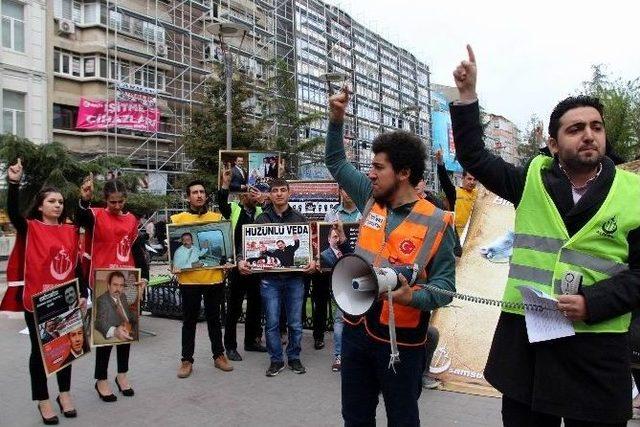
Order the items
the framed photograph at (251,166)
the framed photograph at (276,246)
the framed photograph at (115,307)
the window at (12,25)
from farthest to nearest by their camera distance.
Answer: the window at (12,25)
the framed photograph at (251,166)
the framed photograph at (276,246)
the framed photograph at (115,307)

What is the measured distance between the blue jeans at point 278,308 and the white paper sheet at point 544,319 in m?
3.88

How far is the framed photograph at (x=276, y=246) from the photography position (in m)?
5.98

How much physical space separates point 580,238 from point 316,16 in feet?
145

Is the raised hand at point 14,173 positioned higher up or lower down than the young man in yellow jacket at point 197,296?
higher up

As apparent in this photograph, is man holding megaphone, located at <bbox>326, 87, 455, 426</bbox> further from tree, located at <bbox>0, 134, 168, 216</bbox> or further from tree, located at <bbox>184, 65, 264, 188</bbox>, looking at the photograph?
tree, located at <bbox>184, 65, 264, 188</bbox>

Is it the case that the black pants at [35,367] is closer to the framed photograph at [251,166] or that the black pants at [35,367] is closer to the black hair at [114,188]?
the black hair at [114,188]

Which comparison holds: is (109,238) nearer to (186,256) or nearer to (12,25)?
(186,256)

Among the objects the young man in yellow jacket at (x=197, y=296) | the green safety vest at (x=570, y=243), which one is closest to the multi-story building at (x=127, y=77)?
the young man in yellow jacket at (x=197, y=296)

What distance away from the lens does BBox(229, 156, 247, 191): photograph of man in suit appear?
7066mm

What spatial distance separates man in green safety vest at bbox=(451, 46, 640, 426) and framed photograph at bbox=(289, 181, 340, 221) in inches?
197

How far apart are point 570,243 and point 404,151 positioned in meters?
1.03

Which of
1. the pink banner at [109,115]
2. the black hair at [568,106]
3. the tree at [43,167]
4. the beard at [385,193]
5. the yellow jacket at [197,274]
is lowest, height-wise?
the yellow jacket at [197,274]

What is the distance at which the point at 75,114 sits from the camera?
27.7 meters

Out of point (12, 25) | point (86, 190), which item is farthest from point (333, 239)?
point (12, 25)
